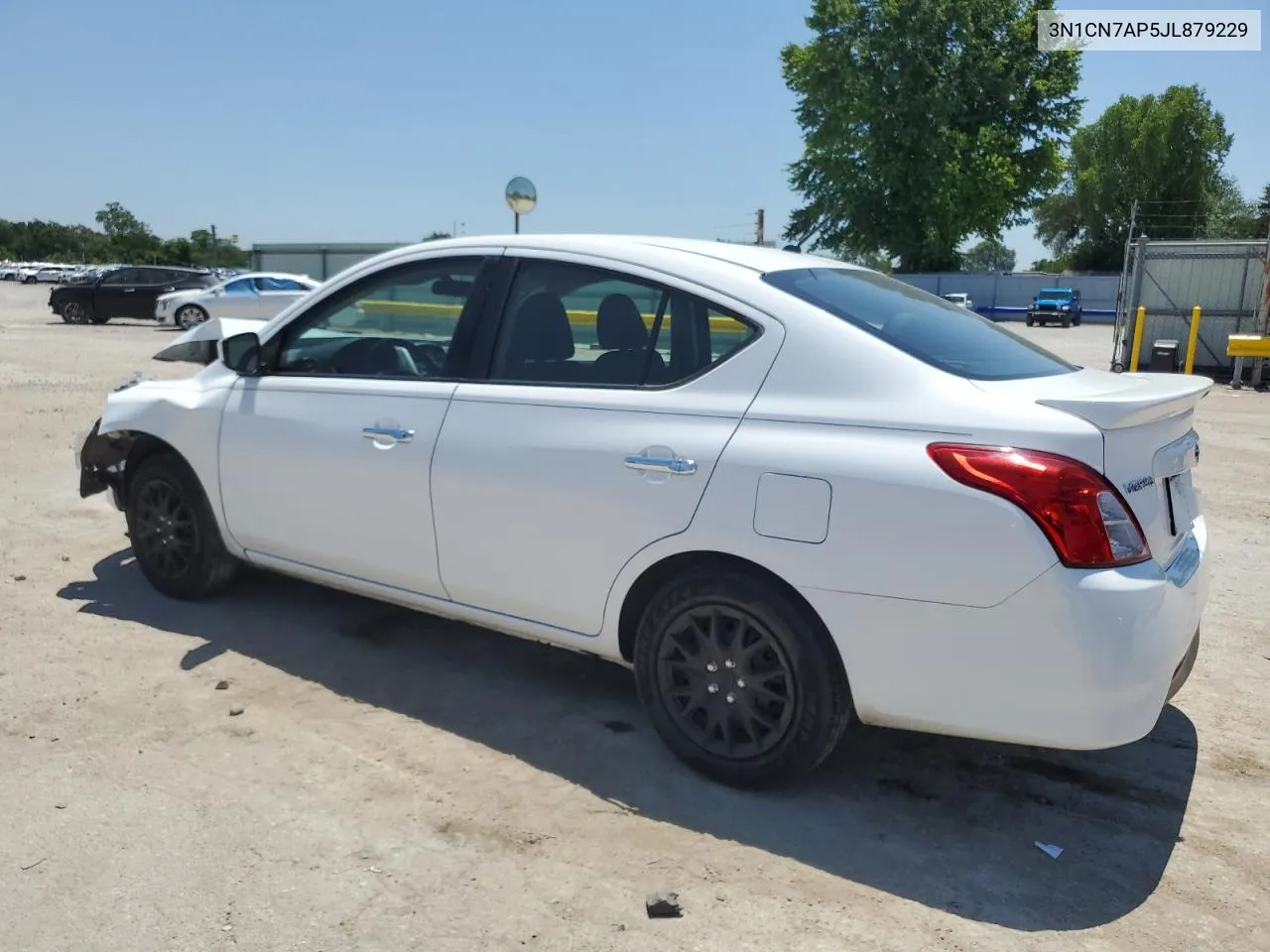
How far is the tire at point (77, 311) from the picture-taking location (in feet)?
90.6

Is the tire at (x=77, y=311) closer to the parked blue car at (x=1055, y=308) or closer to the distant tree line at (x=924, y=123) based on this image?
the distant tree line at (x=924, y=123)

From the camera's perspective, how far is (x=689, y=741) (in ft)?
10.9

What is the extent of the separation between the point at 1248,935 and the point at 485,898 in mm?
1950

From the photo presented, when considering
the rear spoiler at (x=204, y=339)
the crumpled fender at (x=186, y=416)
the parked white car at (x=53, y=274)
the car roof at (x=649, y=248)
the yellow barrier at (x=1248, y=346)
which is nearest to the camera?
the car roof at (x=649, y=248)

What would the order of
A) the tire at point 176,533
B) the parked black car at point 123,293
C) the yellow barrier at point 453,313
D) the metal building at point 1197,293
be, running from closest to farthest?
the yellow barrier at point 453,313 < the tire at point 176,533 < the metal building at point 1197,293 < the parked black car at point 123,293

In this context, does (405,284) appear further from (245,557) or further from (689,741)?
(689,741)

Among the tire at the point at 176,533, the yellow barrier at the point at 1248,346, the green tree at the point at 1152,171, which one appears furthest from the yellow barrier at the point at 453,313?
the green tree at the point at 1152,171

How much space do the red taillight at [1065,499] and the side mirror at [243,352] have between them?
3.05m

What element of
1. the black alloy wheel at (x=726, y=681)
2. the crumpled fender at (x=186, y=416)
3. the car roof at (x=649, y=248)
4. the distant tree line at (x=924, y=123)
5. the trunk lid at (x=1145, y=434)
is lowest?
the black alloy wheel at (x=726, y=681)

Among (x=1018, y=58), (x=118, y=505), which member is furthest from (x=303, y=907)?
(x=1018, y=58)

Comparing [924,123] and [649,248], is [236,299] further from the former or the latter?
[924,123]

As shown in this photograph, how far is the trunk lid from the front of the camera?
9.03 feet

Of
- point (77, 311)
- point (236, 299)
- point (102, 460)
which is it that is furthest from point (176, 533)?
point (77, 311)

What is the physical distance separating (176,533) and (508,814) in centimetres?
248
